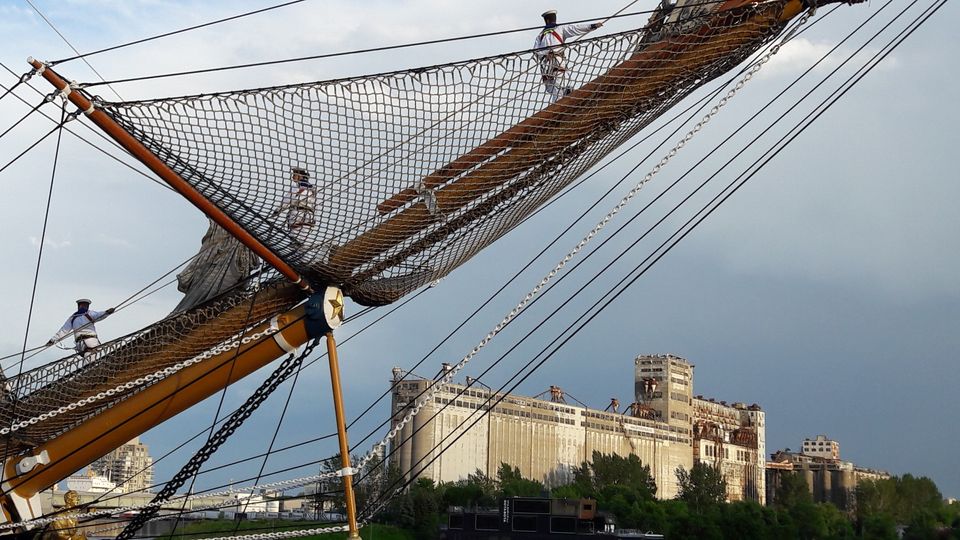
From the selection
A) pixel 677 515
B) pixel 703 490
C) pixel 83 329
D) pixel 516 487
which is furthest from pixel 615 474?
pixel 83 329

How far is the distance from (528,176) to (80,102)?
3033 mm

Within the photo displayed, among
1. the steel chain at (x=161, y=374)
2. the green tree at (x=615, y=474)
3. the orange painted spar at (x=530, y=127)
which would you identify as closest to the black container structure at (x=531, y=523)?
the green tree at (x=615, y=474)

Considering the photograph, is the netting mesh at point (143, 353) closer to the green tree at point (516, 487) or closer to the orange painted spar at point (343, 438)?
the orange painted spar at point (343, 438)

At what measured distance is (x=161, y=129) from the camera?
7.36m

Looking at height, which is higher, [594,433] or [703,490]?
[594,433]

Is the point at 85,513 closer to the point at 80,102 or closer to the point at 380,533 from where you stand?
the point at 80,102

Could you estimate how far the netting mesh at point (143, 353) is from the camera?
8383 mm

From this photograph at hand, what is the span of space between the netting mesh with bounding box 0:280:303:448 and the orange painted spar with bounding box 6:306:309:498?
0.09 metres

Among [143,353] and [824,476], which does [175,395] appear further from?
[824,476]

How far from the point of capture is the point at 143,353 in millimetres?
8445

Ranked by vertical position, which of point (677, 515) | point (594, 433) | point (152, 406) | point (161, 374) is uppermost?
point (594, 433)

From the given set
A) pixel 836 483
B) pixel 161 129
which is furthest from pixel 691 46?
pixel 836 483

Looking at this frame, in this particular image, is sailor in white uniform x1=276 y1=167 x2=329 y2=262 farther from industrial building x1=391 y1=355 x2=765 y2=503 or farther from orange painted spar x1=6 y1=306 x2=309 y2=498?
industrial building x1=391 y1=355 x2=765 y2=503

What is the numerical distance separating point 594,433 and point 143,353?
87.0 meters
